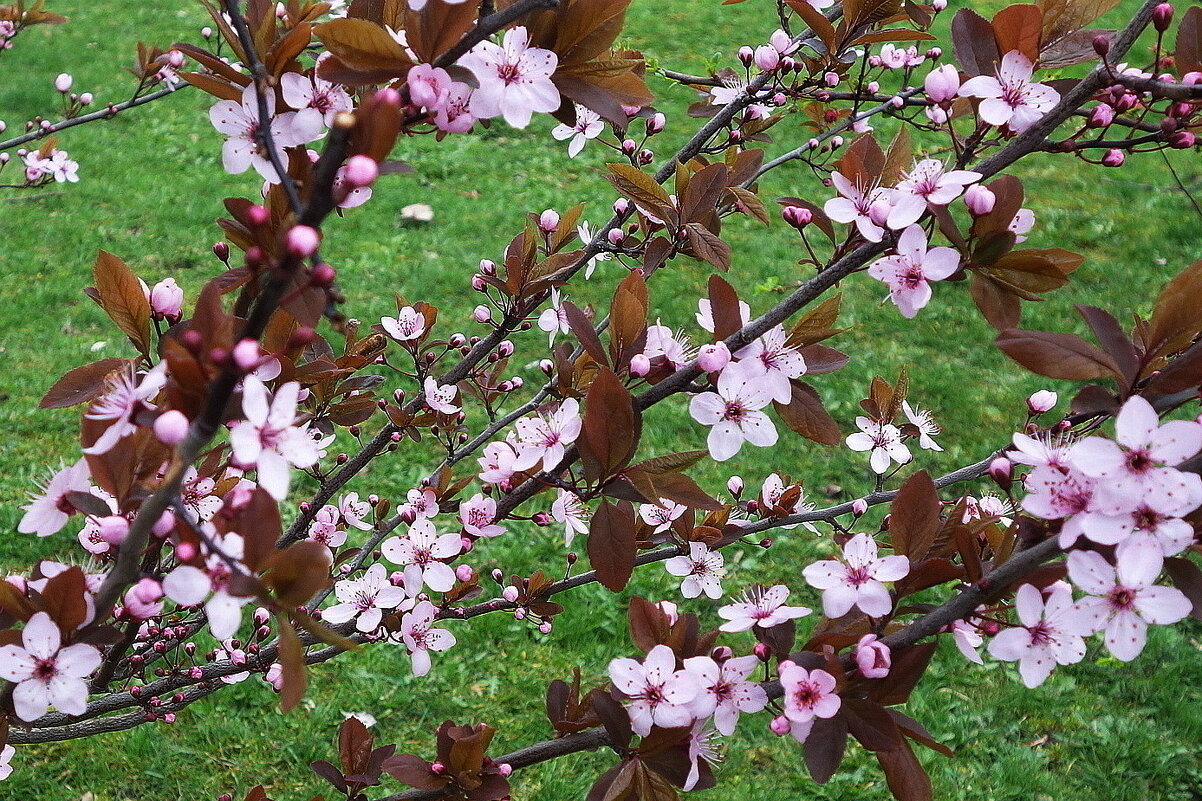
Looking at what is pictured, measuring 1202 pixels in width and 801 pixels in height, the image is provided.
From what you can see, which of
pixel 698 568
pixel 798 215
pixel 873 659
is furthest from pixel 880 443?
pixel 873 659

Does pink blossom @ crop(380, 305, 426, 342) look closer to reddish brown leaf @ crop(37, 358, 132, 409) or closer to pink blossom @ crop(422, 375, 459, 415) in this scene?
pink blossom @ crop(422, 375, 459, 415)

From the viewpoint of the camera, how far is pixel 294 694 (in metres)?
0.82

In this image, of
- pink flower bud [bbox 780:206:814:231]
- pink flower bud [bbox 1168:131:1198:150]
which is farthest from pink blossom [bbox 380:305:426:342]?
pink flower bud [bbox 1168:131:1198:150]

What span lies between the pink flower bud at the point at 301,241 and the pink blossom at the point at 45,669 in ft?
1.72

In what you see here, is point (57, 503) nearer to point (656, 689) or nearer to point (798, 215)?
point (656, 689)

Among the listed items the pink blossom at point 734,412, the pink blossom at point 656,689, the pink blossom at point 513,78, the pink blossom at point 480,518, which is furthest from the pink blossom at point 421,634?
the pink blossom at point 513,78

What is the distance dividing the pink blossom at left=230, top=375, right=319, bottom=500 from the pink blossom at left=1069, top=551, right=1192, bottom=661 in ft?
2.36

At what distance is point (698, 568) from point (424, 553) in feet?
1.58

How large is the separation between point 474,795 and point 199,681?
2.18 feet

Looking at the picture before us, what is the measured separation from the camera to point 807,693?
1.10 m

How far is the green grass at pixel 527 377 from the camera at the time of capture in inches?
120

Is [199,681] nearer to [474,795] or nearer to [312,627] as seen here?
[474,795]

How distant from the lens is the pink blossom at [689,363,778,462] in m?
1.24

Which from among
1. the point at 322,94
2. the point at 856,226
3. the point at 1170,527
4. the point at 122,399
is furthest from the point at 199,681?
the point at 1170,527
